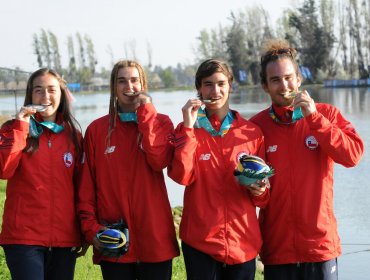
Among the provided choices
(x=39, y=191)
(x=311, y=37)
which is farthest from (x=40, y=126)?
(x=311, y=37)

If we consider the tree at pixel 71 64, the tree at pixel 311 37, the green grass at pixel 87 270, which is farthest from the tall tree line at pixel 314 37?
the green grass at pixel 87 270

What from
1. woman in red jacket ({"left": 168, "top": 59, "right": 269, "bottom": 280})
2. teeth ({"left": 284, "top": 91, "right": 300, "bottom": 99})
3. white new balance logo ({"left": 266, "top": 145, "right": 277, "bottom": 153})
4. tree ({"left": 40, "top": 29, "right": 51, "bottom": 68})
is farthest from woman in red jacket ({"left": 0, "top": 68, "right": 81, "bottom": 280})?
tree ({"left": 40, "top": 29, "right": 51, "bottom": 68})

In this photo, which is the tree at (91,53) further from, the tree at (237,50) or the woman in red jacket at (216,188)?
the woman in red jacket at (216,188)

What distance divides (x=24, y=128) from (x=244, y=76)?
3447 inches

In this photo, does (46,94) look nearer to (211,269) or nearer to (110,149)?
(110,149)

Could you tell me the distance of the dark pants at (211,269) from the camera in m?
4.42

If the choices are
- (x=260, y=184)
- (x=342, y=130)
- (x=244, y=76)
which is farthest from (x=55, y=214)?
(x=244, y=76)

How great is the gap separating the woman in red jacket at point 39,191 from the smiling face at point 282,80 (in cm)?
144

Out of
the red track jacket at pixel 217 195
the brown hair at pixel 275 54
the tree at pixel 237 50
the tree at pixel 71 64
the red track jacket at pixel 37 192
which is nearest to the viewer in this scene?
the red track jacket at pixel 217 195

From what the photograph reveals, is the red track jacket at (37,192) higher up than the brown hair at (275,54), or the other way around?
the brown hair at (275,54)

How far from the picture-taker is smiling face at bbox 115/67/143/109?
4.66m

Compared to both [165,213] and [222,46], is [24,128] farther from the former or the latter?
[222,46]

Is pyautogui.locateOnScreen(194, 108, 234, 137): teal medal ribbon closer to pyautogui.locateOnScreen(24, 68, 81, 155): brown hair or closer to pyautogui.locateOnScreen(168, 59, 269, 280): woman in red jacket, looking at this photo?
pyautogui.locateOnScreen(168, 59, 269, 280): woman in red jacket

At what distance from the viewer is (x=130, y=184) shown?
4582 mm
